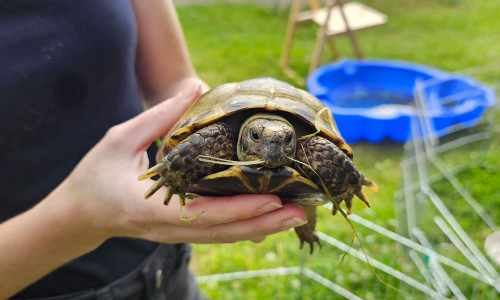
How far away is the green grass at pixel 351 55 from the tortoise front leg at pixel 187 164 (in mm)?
493

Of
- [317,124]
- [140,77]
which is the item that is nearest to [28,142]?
[140,77]

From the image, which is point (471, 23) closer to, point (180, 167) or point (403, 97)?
point (403, 97)

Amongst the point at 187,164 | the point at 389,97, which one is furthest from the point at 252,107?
the point at 389,97

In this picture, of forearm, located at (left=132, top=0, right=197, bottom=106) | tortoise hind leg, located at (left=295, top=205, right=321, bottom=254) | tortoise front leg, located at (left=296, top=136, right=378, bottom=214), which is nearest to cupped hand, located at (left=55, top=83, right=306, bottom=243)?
tortoise front leg, located at (left=296, top=136, right=378, bottom=214)

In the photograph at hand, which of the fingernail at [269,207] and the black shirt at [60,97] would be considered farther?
the black shirt at [60,97]

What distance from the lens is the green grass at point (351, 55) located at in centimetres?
257

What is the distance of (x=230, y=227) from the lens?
1056 mm

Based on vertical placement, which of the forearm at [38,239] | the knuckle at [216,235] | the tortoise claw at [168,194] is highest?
the tortoise claw at [168,194]

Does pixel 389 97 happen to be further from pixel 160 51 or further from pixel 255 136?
pixel 255 136

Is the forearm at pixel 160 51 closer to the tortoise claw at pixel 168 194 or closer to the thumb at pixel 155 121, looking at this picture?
the thumb at pixel 155 121

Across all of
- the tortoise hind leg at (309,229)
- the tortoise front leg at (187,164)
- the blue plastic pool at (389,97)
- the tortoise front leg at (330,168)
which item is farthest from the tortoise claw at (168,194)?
the blue plastic pool at (389,97)

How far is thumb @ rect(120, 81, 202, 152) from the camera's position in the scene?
1.11 m

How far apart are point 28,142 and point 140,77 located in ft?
1.85

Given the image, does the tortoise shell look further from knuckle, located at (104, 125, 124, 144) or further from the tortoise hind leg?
the tortoise hind leg
